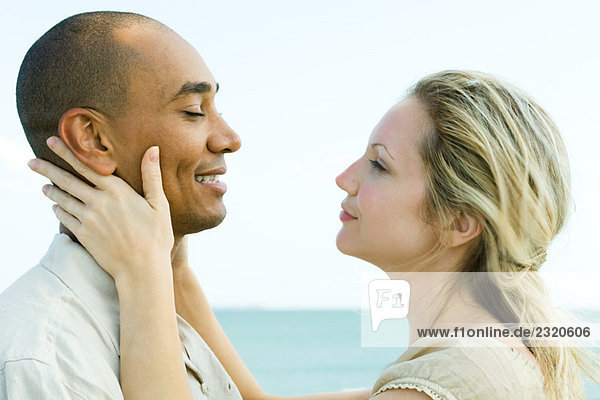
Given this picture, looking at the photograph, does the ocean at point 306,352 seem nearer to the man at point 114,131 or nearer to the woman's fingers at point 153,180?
the man at point 114,131

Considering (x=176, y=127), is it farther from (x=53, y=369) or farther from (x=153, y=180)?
(x=53, y=369)

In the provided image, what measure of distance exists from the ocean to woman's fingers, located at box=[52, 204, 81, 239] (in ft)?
67.2

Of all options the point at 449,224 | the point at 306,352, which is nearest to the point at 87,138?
the point at 449,224

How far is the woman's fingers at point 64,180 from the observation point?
8.00ft

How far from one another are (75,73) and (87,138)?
25 centimetres

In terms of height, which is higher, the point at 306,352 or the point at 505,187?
the point at 505,187

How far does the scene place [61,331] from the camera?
2.15 meters

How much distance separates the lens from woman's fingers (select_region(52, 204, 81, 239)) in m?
2.41

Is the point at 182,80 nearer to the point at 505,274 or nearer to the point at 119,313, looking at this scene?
the point at 119,313

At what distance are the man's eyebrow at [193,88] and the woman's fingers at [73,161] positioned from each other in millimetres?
416

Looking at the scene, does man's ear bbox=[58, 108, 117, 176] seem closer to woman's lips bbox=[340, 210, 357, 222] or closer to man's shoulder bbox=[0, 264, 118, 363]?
man's shoulder bbox=[0, 264, 118, 363]

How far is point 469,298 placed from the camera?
2650 mm

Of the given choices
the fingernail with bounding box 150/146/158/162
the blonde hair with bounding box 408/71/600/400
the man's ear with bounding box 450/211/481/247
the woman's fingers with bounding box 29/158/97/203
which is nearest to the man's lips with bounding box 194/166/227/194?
the fingernail with bounding box 150/146/158/162

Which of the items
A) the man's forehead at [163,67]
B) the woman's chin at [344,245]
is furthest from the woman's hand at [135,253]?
the woman's chin at [344,245]
